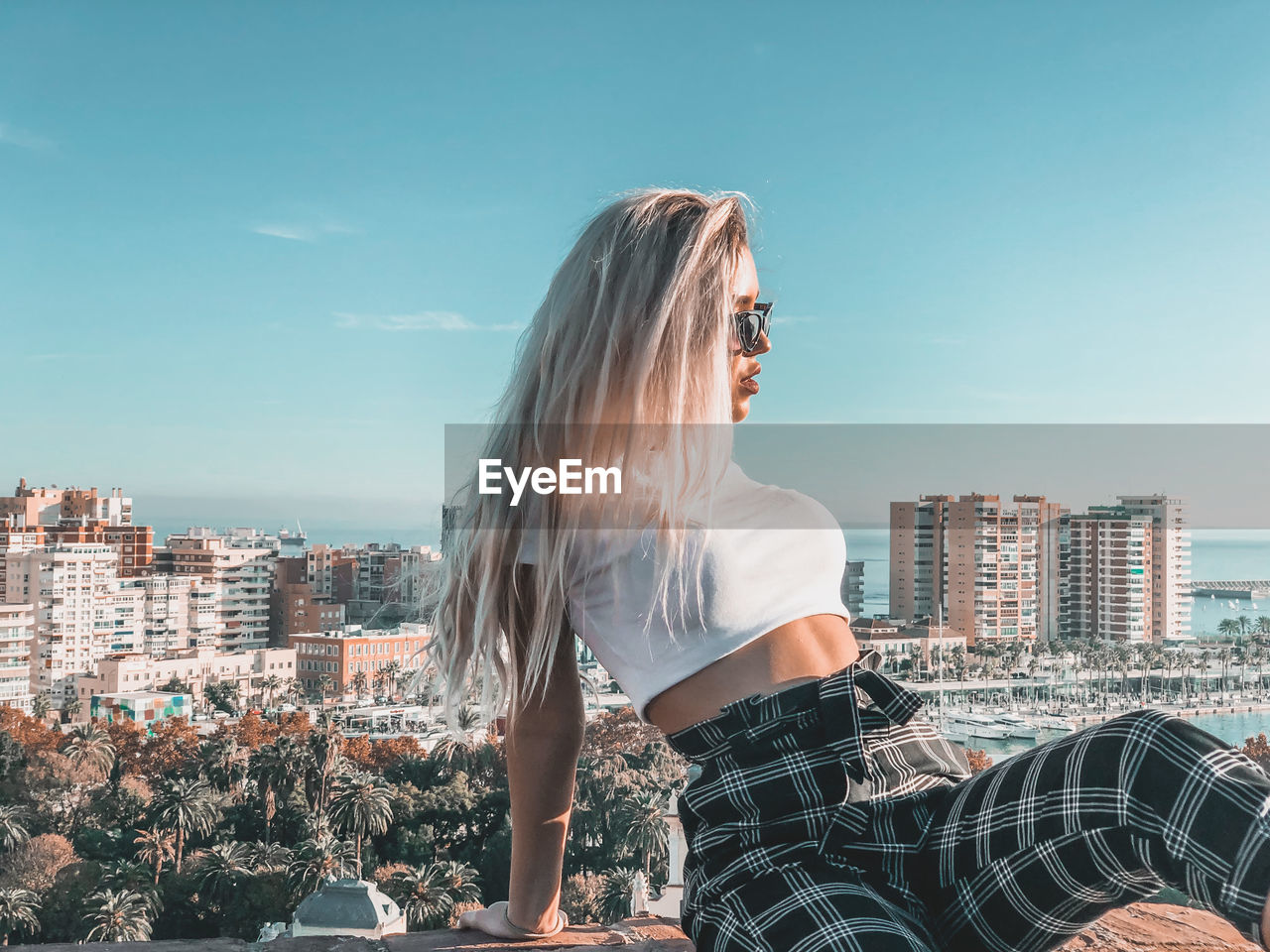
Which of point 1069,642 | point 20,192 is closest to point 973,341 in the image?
point 1069,642

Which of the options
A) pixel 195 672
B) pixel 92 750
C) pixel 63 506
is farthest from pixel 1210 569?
pixel 63 506

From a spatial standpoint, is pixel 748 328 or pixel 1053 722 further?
pixel 1053 722

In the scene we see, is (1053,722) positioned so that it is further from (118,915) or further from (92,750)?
(92,750)

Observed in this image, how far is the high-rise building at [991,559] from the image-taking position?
9594 mm

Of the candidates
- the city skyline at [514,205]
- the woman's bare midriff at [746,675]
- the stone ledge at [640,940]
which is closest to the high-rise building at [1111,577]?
the city skyline at [514,205]

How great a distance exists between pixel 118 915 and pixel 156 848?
0.87m

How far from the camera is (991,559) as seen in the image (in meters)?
11.0

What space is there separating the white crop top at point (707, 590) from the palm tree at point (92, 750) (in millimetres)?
12367

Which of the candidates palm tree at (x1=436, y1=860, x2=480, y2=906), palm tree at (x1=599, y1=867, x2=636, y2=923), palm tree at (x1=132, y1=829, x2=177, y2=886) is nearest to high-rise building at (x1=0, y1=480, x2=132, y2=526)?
palm tree at (x1=132, y1=829, x2=177, y2=886)

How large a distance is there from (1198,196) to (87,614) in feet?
79.1

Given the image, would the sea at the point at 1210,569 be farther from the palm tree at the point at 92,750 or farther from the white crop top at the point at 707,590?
the palm tree at the point at 92,750

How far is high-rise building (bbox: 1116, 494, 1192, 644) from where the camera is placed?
1055 centimetres

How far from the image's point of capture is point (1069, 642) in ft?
37.5

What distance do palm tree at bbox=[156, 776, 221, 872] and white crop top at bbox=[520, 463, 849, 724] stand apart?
10726 millimetres
